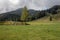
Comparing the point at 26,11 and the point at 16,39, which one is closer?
the point at 16,39

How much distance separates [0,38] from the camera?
25906 millimetres

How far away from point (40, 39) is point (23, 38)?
9.52ft

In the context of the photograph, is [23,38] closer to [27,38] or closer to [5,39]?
[27,38]

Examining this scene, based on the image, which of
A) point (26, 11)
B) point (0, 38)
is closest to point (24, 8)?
point (26, 11)

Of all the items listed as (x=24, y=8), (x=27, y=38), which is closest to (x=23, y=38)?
(x=27, y=38)

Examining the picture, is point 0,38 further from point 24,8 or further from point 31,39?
point 24,8

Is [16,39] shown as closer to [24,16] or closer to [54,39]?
[54,39]

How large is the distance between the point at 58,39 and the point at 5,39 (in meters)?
8.80

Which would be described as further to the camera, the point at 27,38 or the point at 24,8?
the point at 24,8

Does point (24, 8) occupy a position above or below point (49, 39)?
above

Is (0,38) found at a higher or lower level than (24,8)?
lower

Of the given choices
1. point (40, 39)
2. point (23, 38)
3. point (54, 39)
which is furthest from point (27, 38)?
point (54, 39)

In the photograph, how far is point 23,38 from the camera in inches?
1016

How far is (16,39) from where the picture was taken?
25078mm
